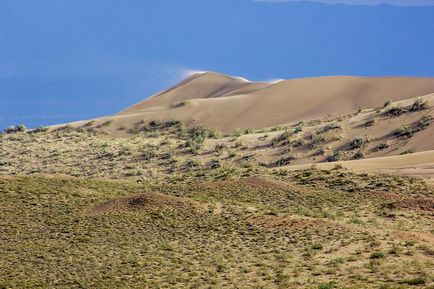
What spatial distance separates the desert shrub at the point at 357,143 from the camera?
130ft

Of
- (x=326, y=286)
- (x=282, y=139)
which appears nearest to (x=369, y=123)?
(x=282, y=139)

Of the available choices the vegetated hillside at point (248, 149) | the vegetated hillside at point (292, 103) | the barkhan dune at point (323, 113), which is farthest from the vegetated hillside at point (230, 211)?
the vegetated hillside at point (292, 103)

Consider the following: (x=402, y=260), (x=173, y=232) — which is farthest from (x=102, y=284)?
(x=402, y=260)

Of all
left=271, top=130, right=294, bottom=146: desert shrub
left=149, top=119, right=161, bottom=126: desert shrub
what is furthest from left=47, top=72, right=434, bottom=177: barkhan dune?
left=271, top=130, right=294, bottom=146: desert shrub

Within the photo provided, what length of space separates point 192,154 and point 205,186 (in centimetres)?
1574

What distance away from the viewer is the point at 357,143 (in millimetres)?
39781

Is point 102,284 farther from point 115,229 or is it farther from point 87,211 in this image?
point 87,211

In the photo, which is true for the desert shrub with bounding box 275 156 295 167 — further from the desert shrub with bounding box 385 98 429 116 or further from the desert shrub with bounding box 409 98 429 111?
the desert shrub with bounding box 409 98 429 111

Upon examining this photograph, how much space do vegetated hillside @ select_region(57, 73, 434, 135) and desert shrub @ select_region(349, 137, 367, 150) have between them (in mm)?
15853

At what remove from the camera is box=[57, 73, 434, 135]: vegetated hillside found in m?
58.7

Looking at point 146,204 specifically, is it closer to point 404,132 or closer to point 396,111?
point 404,132

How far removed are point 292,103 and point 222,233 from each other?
43334 millimetres

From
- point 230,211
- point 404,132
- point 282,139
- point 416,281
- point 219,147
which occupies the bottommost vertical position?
point 416,281

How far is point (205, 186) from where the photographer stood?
2761cm
